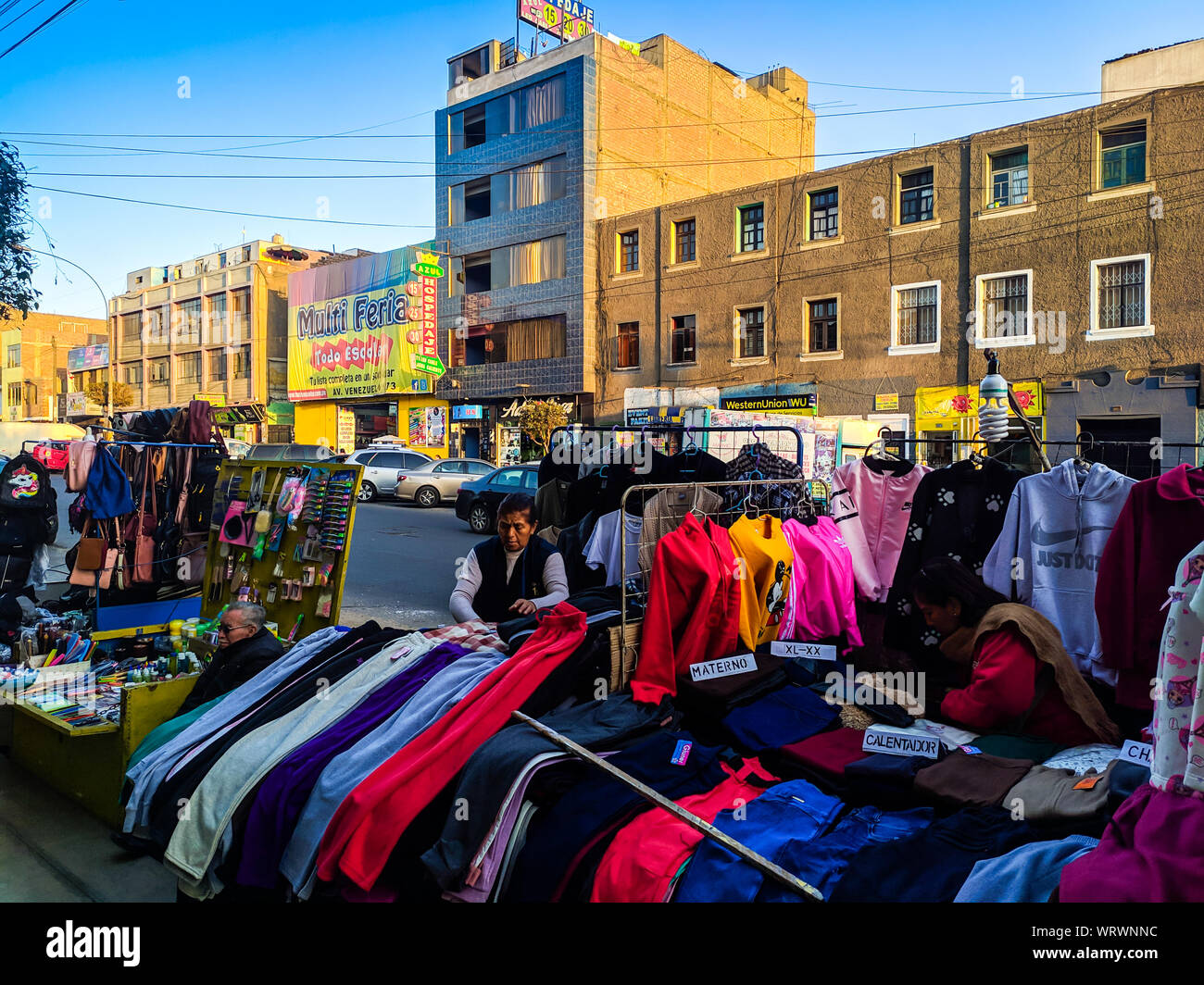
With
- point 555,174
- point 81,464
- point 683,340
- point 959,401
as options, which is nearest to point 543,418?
point 683,340

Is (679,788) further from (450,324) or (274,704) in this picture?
(450,324)

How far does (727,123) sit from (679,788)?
111ft

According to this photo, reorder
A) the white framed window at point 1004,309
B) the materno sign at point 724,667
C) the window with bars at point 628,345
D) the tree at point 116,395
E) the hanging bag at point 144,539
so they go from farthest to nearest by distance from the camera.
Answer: the tree at point 116,395
the window with bars at point 628,345
the white framed window at point 1004,309
the hanging bag at point 144,539
the materno sign at point 724,667

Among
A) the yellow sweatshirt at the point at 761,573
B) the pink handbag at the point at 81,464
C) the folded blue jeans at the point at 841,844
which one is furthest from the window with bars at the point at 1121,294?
the pink handbag at the point at 81,464

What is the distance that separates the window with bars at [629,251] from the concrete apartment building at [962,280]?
0.41m

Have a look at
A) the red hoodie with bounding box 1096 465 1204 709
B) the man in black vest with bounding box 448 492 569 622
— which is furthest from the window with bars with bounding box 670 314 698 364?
the red hoodie with bounding box 1096 465 1204 709

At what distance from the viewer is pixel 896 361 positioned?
21.8 metres

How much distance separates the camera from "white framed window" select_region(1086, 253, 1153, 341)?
59.4ft

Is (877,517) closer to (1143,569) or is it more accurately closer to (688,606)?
(1143,569)

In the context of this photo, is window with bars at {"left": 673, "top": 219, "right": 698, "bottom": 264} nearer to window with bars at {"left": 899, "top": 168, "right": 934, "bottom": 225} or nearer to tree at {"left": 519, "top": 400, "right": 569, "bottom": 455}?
tree at {"left": 519, "top": 400, "right": 569, "bottom": 455}

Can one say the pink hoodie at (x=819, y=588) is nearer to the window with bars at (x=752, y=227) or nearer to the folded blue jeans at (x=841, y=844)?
the folded blue jeans at (x=841, y=844)

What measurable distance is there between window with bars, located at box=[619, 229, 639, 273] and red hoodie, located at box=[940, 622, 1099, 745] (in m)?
25.3

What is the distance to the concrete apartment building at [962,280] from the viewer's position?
1788 cm

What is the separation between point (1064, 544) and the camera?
4789 millimetres
